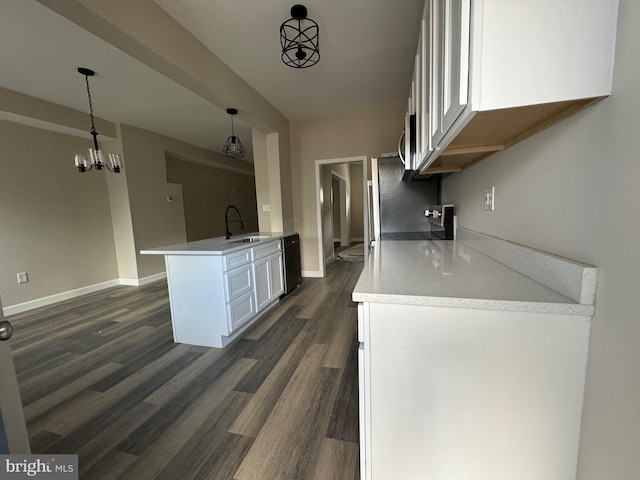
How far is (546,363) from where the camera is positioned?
2.38 feet

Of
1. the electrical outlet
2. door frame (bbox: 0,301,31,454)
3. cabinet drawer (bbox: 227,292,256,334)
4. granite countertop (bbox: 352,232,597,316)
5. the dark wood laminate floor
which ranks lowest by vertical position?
the dark wood laminate floor

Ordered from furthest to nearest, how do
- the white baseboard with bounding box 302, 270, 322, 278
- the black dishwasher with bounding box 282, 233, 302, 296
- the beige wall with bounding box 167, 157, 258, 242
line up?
the beige wall with bounding box 167, 157, 258, 242
the white baseboard with bounding box 302, 270, 322, 278
the black dishwasher with bounding box 282, 233, 302, 296

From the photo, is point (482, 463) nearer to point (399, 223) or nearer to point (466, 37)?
point (466, 37)

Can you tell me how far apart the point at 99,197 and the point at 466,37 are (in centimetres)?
514

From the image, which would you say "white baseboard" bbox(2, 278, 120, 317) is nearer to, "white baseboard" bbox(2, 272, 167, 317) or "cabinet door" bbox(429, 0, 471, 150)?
"white baseboard" bbox(2, 272, 167, 317)

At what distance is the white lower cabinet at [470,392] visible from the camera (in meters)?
0.72

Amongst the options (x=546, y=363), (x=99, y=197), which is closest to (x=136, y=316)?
(x=99, y=197)

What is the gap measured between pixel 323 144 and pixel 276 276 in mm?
2252

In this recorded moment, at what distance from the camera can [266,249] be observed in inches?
117

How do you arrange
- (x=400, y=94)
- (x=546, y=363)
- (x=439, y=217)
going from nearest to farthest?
(x=546, y=363) < (x=439, y=217) < (x=400, y=94)

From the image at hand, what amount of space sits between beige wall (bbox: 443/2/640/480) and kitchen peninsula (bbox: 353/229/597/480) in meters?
0.05

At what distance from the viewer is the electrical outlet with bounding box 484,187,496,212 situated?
127 centimetres

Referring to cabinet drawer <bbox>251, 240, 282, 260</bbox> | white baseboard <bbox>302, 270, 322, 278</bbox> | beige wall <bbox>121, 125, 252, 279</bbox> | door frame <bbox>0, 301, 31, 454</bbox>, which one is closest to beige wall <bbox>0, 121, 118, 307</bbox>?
beige wall <bbox>121, 125, 252, 279</bbox>

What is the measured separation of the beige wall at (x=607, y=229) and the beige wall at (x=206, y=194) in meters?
6.07
